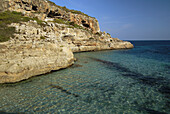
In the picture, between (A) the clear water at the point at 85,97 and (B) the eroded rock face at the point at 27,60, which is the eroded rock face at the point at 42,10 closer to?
(B) the eroded rock face at the point at 27,60

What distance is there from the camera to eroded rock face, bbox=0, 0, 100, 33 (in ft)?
108

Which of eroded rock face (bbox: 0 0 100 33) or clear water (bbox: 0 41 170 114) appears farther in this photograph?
eroded rock face (bbox: 0 0 100 33)

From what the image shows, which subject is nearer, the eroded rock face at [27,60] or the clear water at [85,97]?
the clear water at [85,97]

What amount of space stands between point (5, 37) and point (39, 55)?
19.8ft

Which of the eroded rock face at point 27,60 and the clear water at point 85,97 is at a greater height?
the eroded rock face at point 27,60

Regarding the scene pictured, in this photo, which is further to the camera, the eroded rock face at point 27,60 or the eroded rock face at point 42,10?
the eroded rock face at point 42,10

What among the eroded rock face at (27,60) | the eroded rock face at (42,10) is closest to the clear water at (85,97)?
the eroded rock face at (27,60)

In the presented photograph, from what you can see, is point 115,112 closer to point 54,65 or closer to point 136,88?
point 136,88

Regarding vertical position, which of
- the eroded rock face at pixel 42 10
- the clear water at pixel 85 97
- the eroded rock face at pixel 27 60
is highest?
the eroded rock face at pixel 42 10

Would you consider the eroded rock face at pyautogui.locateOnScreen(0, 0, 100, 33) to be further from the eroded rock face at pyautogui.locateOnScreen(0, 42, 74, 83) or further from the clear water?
the clear water

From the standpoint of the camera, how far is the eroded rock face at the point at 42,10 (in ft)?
108

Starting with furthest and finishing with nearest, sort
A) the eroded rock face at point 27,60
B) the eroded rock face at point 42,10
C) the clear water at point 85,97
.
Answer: the eroded rock face at point 42,10, the eroded rock face at point 27,60, the clear water at point 85,97

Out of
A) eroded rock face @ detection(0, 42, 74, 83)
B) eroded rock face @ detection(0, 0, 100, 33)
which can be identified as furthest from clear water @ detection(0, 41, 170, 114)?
eroded rock face @ detection(0, 0, 100, 33)

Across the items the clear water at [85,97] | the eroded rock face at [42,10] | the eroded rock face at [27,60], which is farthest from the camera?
the eroded rock face at [42,10]
